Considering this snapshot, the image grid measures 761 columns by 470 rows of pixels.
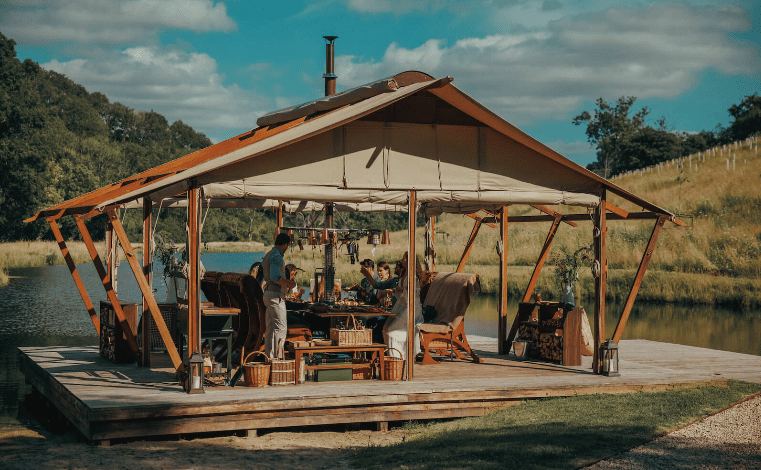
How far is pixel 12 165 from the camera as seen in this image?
45.6 meters

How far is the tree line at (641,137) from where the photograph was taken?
62188 mm

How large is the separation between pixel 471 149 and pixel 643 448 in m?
4.15

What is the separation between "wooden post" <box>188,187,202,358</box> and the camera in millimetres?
8141

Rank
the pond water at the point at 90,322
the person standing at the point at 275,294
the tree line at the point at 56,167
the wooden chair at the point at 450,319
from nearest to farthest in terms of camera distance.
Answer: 1. the person standing at the point at 275,294
2. the wooden chair at the point at 450,319
3. the pond water at the point at 90,322
4. the tree line at the point at 56,167

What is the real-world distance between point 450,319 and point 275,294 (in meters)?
2.72

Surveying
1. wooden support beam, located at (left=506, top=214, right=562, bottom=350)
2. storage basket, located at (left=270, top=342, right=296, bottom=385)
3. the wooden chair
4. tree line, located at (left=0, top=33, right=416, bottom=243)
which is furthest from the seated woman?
tree line, located at (left=0, top=33, right=416, bottom=243)

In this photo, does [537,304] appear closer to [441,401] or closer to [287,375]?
[441,401]

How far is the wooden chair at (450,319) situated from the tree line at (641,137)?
176 ft

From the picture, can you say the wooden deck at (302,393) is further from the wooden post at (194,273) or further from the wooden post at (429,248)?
the wooden post at (429,248)

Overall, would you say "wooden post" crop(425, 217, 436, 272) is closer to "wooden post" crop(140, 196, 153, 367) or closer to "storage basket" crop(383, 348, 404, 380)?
"storage basket" crop(383, 348, 404, 380)

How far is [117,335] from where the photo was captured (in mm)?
10336

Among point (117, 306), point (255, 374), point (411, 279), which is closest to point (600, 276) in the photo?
point (411, 279)

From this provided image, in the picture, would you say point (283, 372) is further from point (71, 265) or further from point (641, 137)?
point (641, 137)

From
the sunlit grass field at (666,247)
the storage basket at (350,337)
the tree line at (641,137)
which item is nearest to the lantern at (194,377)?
the storage basket at (350,337)
